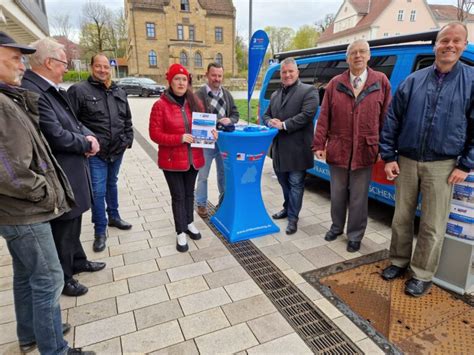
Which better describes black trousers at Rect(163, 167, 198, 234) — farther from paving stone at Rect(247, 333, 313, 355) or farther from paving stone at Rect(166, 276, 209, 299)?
paving stone at Rect(247, 333, 313, 355)

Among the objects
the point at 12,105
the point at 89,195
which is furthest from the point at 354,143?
the point at 12,105

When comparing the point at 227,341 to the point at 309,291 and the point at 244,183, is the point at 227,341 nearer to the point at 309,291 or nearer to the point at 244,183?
the point at 309,291

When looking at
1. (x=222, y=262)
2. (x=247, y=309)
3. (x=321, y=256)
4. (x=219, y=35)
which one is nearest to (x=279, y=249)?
(x=321, y=256)

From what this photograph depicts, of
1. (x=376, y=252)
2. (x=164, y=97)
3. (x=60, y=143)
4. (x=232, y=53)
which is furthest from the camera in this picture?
(x=232, y=53)

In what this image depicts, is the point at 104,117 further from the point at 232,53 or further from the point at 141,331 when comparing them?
the point at 232,53

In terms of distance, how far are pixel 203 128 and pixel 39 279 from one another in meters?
1.90

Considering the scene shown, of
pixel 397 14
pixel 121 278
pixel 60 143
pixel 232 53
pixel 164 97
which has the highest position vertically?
pixel 397 14

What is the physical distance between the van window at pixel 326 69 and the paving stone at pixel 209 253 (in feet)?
8.80

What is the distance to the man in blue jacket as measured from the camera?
237 cm

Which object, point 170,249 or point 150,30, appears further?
point 150,30

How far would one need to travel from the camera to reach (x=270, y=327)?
90.1 inches

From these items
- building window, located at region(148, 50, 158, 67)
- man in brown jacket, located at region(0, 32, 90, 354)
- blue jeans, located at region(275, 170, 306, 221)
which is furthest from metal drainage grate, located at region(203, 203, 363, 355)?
building window, located at region(148, 50, 158, 67)

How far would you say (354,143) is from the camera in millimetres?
3135

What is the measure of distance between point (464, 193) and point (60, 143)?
3064mm
